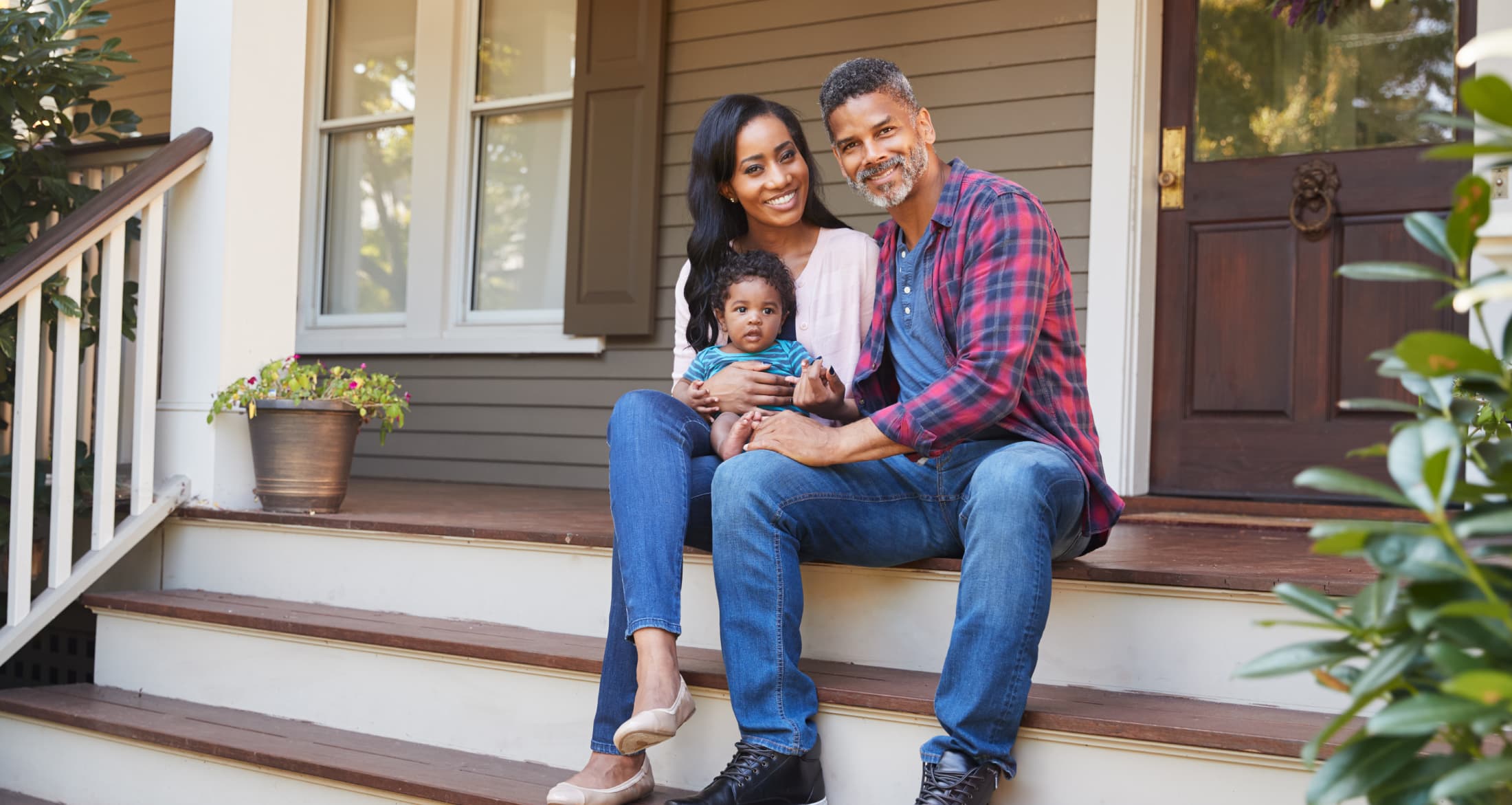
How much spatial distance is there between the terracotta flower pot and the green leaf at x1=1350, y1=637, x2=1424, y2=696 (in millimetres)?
2621

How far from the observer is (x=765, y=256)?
236 cm

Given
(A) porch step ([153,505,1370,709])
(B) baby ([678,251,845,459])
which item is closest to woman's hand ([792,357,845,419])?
(B) baby ([678,251,845,459])

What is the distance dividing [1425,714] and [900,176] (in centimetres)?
143

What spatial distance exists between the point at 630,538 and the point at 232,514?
1.52 meters

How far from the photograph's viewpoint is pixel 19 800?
271 centimetres

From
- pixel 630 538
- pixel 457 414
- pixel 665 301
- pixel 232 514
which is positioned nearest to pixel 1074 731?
pixel 630 538

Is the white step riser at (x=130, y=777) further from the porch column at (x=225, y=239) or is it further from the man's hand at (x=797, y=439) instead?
the man's hand at (x=797, y=439)

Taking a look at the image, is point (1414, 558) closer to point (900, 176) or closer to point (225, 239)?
point (900, 176)

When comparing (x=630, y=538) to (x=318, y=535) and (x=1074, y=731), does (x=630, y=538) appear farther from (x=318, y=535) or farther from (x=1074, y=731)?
(x=318, y=535)

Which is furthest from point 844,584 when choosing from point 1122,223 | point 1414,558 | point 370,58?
point 370,58

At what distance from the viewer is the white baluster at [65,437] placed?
2854 mm

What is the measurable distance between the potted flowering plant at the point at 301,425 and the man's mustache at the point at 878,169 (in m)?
1.46

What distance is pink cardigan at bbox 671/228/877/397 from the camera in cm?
236

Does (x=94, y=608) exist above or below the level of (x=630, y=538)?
below
